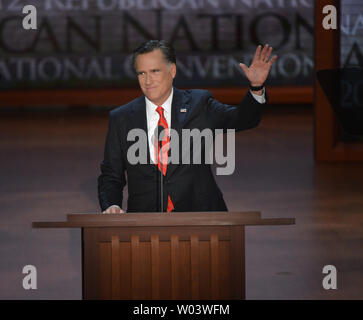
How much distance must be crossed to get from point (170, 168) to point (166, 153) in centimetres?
7

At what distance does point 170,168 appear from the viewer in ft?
11.7

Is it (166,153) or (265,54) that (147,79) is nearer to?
(166,153)

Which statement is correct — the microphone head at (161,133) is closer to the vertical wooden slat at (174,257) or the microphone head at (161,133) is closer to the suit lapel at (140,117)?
the suit lapel at (140,117)

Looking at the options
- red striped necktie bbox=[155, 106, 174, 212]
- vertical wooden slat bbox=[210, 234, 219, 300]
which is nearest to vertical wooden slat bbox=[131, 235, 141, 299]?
vertical wooden slat bbox=[210, 234, 219, 300]

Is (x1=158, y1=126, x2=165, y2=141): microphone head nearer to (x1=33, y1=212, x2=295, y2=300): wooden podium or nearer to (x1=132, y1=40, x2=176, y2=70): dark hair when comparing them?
(x1=132, y1=40, x2=176, y2=70): dark hair

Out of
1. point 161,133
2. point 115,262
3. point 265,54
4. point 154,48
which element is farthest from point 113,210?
point 265,54

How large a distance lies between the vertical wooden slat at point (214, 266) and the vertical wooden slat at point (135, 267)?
9.6 inches

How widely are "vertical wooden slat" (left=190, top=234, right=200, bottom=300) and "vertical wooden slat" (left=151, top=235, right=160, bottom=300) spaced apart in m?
0.11

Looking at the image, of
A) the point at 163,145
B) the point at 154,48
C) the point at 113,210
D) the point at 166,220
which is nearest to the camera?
the point at 166,220

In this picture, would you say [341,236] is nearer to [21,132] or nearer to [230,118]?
[230,118]

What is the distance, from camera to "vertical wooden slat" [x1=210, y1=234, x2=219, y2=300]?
2.96 meters

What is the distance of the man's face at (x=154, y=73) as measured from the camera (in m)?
3.37

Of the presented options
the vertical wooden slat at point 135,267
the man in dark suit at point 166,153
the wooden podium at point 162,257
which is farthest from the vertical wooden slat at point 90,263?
the man in dark suit at point 166,153

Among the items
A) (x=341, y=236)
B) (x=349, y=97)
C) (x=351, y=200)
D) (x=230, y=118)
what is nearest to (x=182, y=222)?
(x=230, y=118)
